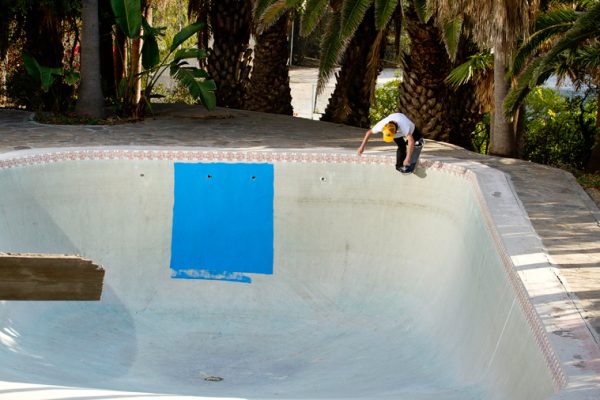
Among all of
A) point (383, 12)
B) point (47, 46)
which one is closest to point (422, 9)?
point (383, 12)

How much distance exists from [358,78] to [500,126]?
16.6 ft

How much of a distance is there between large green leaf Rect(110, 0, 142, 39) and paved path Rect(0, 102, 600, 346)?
1.86m

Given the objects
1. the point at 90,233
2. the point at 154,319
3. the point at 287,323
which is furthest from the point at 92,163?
the point at 287,323

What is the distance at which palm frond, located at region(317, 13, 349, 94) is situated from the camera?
16.6 m

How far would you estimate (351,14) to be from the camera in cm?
1641

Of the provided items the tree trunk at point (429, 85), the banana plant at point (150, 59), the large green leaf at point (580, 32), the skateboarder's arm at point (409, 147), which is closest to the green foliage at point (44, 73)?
the banana plant at point (150, 59)

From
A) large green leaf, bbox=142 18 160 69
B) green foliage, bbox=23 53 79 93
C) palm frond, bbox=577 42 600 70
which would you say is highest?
palm frond, bbox=577 42 600 70

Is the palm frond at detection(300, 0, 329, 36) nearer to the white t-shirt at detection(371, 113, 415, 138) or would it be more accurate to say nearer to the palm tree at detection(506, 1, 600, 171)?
the palm tree at detection(506, 1, 600, 171)

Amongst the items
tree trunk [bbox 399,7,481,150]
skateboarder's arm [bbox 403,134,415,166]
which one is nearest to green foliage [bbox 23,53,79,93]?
tree trunk [bbox 399,7,481,150]

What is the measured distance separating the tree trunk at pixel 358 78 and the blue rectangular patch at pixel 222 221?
6.57m

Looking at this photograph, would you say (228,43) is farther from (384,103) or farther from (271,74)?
(384,103)

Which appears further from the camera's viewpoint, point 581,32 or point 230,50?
point 230,50

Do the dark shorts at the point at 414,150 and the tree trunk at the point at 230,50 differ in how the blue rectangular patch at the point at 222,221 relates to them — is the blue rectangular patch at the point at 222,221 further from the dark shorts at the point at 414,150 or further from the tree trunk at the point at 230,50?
the tree trunk at the point at 230,50

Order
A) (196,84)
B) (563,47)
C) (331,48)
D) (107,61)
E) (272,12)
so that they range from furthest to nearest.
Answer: (107,61) < (196,84) < (272,12) < (331,48) < (563,47)
